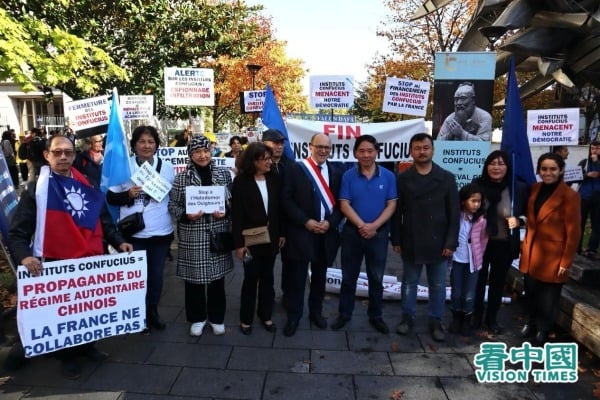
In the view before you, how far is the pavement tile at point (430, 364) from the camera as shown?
A: 3.77 metres

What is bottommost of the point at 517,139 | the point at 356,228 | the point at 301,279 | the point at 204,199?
the point at 301,279

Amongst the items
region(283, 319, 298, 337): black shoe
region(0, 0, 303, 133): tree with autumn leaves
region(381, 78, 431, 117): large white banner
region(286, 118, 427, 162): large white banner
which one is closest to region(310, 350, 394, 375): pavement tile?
region(283, 319, 298, 337): black shoe

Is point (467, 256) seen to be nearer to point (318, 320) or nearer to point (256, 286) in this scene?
point (318, 320)

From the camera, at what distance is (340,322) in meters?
4.62

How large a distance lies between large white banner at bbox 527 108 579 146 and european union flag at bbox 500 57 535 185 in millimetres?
2885

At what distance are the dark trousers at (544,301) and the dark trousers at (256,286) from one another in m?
2.56

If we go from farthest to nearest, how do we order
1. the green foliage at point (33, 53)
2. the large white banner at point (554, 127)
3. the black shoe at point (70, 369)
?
1. the large white banner at point (554, 127)
2. the green foliage at point (33, 53)
3. the black shoe at point (70, 369)

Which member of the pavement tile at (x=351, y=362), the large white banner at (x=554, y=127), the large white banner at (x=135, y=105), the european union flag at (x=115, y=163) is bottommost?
the pavement tile at (x=351, y=362)

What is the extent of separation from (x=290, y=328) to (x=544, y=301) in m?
2.44

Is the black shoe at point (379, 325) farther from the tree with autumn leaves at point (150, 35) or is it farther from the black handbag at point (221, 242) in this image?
the tree with autumn leaves at point (150, 35)

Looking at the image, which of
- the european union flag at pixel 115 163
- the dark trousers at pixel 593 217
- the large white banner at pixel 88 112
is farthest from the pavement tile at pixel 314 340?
the dark trousers at pixel 593 217

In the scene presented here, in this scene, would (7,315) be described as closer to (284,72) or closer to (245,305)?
(245,305)

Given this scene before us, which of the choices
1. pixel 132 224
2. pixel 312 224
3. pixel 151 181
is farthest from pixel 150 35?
pixel 312 224

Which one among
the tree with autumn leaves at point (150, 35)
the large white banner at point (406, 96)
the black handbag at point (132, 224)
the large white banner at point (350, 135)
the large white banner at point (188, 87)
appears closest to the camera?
the black handbag at point (132, 224)
